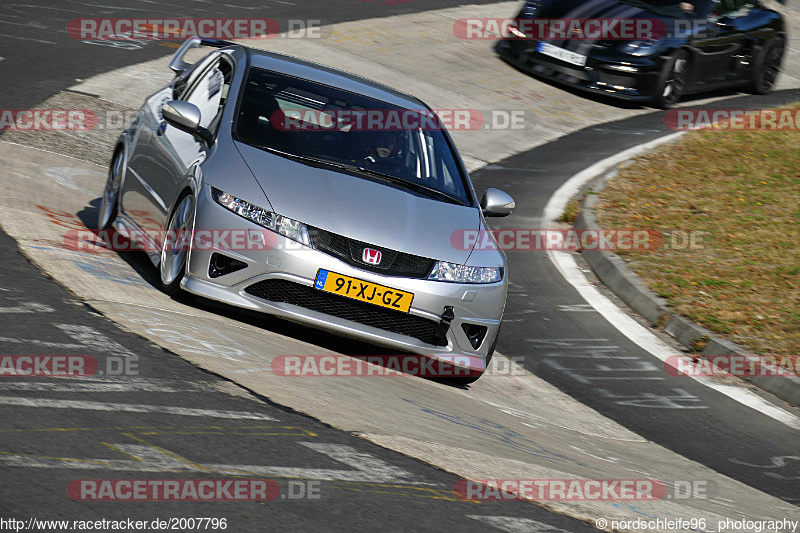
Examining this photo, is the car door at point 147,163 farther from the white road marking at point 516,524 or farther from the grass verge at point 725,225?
the grass verge at point 725,225

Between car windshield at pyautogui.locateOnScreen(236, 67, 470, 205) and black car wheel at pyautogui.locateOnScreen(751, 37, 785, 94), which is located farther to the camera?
black car wheel at pyautogui.locateOnScreen(751, 37, 785, 94)

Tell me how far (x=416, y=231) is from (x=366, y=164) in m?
0.83

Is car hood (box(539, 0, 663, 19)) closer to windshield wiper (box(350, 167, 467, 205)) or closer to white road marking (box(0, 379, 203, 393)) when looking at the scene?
windshield wiper (box(350, 167, 467, 205))

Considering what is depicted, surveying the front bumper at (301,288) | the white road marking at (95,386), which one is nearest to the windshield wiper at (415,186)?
the front bumper at (301,288)

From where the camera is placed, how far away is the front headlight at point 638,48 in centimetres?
1549

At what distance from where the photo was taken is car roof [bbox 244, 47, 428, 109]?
7.52 meters

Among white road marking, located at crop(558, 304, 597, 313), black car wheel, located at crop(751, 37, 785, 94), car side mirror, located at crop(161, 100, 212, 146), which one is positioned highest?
car side mirror, located at crop(161, 100, 212, 146)

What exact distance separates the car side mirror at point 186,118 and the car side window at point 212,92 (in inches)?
4.3

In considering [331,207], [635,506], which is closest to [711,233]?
[331,207]

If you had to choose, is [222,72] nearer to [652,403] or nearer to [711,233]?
[652,403]

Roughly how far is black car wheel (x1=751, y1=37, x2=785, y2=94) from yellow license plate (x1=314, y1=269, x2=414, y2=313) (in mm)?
13793

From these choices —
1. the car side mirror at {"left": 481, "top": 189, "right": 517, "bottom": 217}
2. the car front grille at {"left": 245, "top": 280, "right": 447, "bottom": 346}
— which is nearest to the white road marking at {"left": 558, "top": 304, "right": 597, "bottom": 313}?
the car side mirror at {"left": 481, "top": 189, "right": 517, "bottom": 217}

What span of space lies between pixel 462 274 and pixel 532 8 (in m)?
10.8

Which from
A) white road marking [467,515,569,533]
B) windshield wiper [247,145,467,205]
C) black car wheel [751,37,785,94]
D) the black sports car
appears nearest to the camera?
white road marking [467,515,569,533]
